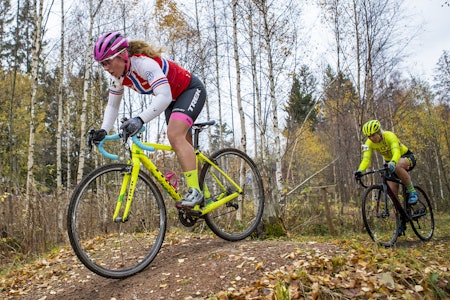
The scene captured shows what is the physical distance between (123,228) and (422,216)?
19.0ft

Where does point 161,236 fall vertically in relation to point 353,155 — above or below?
below

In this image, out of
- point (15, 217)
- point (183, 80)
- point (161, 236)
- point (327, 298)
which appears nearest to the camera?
point (327, 298)

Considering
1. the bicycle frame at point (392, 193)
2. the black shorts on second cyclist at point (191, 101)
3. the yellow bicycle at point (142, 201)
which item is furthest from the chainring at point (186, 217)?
the bicycle frame at point (392, 193)

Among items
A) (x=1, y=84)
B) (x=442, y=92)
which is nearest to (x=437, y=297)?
(x=1, y=84)

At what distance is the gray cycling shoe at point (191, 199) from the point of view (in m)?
3.51

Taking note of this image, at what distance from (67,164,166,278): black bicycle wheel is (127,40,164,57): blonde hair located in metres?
1.13

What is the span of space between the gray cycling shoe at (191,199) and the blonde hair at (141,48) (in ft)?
4.70

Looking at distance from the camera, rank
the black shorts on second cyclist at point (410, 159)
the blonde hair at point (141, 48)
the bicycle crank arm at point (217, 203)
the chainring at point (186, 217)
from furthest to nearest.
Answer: the black shorts on second cyclist at point (410, 159), the bicycle crank arm at point (217, 203), the chainring at point (186, 217), the blonde hair at point (141, 48)

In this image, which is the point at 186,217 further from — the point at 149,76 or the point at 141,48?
the point at 141,48

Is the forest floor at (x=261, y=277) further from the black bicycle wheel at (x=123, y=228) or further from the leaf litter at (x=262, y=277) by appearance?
the black bicycle wheel at (x=123, y=228)

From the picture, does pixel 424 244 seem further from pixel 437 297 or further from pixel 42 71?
pixel 42 71

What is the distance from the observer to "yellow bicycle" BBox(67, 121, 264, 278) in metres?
3.26

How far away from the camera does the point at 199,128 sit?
159 inches

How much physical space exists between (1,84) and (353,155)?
2588 centimetres
